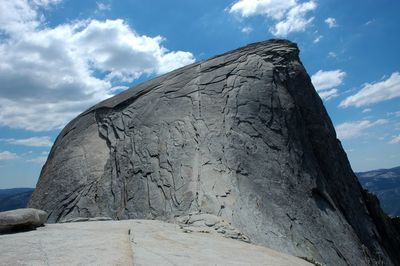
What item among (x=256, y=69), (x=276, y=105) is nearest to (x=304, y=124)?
(x=276, y=105)

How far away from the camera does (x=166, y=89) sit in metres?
16.0

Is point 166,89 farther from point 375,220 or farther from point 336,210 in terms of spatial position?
point 375,220

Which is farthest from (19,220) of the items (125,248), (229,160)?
(229,160)

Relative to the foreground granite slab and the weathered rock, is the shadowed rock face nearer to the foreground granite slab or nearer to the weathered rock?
the foreground granite slab

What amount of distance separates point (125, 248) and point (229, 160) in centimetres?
640

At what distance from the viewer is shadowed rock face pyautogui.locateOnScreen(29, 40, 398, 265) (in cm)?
1141

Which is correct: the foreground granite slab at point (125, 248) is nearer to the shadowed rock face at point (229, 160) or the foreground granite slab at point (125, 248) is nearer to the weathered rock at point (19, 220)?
the weathered rock at point (19, 220)

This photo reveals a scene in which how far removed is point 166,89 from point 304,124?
5.34m

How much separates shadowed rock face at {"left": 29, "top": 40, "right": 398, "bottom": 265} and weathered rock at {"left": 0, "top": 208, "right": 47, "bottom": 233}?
388 cm

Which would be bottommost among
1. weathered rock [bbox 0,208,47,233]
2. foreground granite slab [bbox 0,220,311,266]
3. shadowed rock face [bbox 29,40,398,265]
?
foreground granite slab [bbox 0,220,311,266]

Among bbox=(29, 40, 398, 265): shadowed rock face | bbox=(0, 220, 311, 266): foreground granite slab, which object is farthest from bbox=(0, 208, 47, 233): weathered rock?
bbox=(29, 40, 398, 265): shadowed rock face

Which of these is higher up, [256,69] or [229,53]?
Result: [229,53]

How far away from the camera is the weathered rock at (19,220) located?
8.04 meters

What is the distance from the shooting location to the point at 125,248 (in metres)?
6.53
